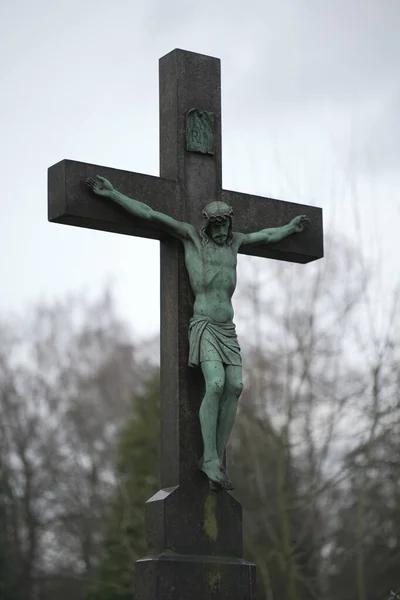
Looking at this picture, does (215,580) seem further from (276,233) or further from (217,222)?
(276,233)

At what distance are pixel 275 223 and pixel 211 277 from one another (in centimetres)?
126

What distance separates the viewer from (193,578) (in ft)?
29.5

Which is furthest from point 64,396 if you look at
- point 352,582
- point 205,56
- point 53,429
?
point 205,56

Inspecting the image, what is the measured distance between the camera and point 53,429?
35.7 m

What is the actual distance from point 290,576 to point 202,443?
43.3ft

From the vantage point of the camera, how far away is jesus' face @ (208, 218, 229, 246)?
31.8 feet

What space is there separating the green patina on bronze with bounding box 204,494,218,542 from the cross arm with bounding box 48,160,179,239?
7.14 ft

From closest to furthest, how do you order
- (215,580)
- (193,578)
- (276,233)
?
1. (193,578)
2. (215,580)
3. (276,233)

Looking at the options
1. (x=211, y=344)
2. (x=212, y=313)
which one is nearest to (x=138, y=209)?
(x=212, y=313)

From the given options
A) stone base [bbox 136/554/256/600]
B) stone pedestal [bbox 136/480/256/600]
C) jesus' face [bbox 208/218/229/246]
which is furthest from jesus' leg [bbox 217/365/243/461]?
jesus' face [bbox 208/218/229/246]

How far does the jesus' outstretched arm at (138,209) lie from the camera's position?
31.2 feet

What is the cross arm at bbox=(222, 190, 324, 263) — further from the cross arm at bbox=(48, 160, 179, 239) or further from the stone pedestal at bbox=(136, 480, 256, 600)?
the stone pedestal at bbox=(136, 480, 256, 600)

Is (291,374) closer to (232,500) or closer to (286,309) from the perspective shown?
(286,309)

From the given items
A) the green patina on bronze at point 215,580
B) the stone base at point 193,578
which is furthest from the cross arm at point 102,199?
the green patina on bronze at point 215,580
